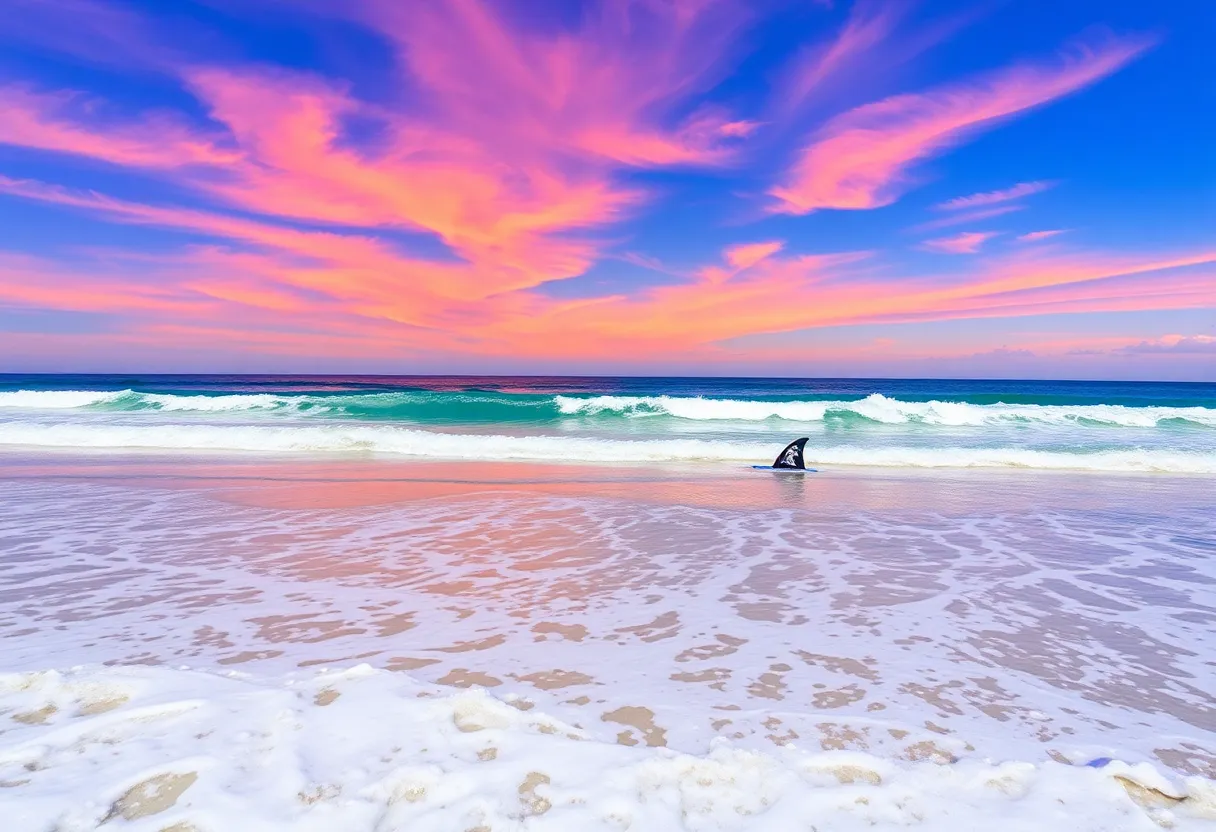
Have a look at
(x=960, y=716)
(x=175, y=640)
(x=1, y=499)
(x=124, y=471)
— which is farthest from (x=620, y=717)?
(x=124, y=471)

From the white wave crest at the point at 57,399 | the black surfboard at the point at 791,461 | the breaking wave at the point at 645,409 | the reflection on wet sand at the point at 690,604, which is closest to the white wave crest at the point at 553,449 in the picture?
the black surfboard at the point at 791,461

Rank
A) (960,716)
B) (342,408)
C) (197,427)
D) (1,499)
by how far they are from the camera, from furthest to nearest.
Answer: (342,408)
(197,427)
(1,499)
(960,716)

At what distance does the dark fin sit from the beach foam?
1135 centimetres

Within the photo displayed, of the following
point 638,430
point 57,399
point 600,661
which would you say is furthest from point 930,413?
point 57,399

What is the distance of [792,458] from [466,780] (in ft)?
41.4

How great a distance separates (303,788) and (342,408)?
3768cm

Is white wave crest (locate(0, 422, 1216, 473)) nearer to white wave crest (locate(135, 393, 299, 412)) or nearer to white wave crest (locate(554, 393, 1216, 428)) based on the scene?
white wave crest (locate(554, 393, 1216, 428))

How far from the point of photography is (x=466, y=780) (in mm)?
2938

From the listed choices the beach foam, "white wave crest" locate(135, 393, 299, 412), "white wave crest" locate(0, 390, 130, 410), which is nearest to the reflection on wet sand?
the beach foam

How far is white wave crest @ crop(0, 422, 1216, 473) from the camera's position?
15.8 metres

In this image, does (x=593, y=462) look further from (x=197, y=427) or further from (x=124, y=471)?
(x=197, y=427)

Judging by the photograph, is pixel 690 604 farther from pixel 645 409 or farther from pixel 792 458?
pixel 645 409

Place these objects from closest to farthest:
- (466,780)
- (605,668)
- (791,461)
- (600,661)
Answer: (466,780), (605,668), (600,661), (791,461)

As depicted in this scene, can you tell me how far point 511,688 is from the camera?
3.87m
